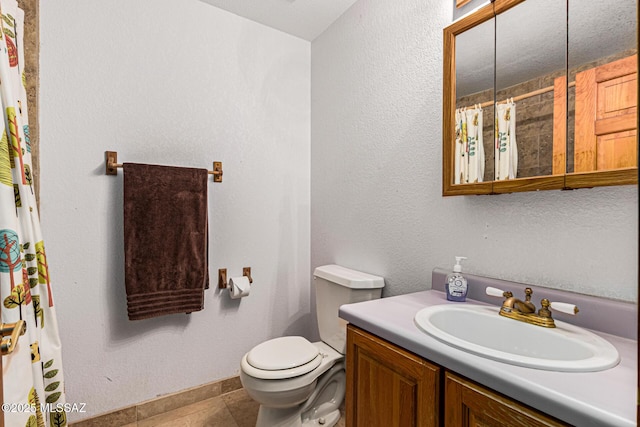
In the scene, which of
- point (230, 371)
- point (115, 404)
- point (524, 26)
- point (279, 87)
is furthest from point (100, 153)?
point (524, 26)

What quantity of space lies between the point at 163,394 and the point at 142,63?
72.6 inches

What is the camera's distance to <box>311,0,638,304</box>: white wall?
0.92 meters

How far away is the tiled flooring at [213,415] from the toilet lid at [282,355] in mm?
473

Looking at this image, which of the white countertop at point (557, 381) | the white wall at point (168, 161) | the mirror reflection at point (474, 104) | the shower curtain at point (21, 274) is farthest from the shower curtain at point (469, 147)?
the shower curtain at point (21, 274)

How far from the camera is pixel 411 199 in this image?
1.47 m

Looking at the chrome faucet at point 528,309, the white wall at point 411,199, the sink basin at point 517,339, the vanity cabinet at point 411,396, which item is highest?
the white wall at point 411,199

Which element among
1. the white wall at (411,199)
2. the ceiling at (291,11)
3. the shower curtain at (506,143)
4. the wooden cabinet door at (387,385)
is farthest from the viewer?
the ceiling at (291,11)

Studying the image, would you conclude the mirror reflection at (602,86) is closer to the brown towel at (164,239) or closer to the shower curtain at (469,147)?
the shower curtain at (469,147)

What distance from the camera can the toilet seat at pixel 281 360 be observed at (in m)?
1.35

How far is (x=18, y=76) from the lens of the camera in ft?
3.41

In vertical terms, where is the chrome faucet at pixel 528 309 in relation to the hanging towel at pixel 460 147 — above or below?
below

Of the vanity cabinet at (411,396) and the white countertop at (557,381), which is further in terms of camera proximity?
the vanity cabinet at (411,396)

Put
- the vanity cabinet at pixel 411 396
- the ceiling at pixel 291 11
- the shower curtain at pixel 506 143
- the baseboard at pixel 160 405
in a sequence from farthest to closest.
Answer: the ceiling at pixel 291 11
the baseboard at pixel 160 405
the shower curtain at pixel 506 143
the vanity cabinet at pixel 411 396

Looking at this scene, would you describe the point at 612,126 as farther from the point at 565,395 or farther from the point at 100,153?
the point at 100,153
